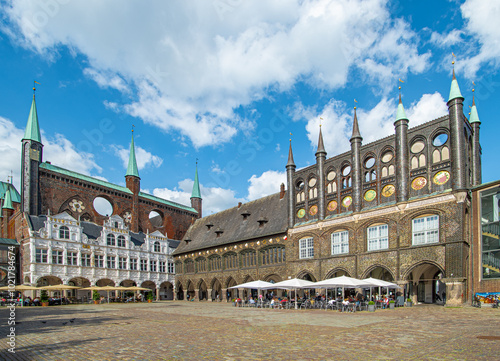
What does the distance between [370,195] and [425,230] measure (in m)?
6.01

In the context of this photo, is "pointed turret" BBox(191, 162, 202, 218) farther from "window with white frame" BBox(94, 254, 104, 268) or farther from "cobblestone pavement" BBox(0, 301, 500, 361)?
"cobblestone pavement" BBox(0, 301, 500, 361)

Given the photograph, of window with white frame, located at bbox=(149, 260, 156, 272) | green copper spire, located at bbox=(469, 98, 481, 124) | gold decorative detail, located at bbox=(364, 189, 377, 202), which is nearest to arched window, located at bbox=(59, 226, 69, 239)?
window with white frame, located at bbox=(149, 260, 156, 272)

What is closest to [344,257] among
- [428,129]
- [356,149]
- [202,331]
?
[356,149]

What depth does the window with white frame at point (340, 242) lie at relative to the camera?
122 feet

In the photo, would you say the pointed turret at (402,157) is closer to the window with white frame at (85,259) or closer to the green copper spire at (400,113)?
the green copper spire at (400,113)

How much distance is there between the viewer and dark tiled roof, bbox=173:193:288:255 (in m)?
46.6

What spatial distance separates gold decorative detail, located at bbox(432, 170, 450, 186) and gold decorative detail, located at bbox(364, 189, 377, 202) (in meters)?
5.44

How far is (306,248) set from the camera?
135 feet

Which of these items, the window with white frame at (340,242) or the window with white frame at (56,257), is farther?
the window with white frame at (56,257)

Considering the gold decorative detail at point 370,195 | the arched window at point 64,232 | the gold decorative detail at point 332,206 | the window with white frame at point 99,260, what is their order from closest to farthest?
the gold decorative detail at point 370,195
the gold decorative detail at point 332,206
the arched window at point 64,232
the window with white frame at point 99,260

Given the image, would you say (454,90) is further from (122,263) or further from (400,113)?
(122,263)

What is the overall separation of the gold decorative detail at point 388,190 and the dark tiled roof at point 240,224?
12.4m

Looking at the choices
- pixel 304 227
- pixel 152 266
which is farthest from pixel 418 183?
pixel 152 266

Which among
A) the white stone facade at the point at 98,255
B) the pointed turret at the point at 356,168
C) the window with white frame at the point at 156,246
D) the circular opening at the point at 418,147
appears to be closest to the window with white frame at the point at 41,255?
the white stone facade at the point at 98,255
